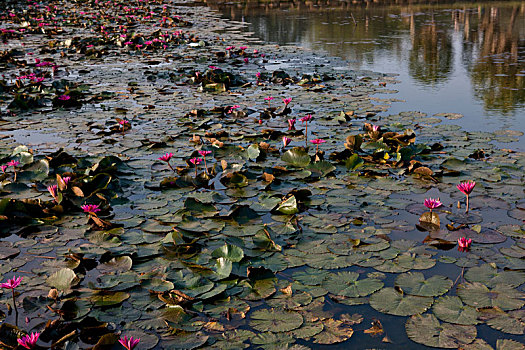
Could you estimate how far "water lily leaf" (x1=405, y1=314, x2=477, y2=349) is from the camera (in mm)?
2168

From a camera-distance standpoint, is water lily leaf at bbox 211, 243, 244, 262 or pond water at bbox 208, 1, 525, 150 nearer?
water lily leaf at bbox 211, 243, 244, 262

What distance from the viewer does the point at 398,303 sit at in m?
2.46

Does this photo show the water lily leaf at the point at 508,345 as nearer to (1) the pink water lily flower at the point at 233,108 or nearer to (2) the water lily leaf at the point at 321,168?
(2) the water lily leaf at the point at 321,168

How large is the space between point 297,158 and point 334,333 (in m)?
2.27

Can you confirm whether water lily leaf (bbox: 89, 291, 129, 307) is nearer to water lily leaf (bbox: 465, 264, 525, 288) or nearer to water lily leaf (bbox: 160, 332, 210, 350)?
water lily leaf (bbox: 160, 332, 210, 350)

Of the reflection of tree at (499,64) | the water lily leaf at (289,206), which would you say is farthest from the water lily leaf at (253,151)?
the reflection of tree at (499,64)

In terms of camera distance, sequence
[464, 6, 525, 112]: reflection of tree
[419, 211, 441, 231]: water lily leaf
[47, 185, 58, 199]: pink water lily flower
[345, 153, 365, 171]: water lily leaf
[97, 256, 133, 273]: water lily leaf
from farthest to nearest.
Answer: [464, 6, 525, 112]: reflection of tree → [345, 153, 365, 171]: water lily leaf → [47, 185, 58, 199]: pink water lily flower → [419, 211, 441, 231]: water lily leaf → [97, 256, 133, 273]: water lily leaf

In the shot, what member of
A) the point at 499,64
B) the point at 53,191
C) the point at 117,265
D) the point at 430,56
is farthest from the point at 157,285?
the point at 430,56

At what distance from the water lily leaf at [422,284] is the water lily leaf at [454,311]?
71 mm

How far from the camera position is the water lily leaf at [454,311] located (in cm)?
231

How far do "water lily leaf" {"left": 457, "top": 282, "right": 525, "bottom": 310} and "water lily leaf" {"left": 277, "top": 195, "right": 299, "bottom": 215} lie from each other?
1252 mm

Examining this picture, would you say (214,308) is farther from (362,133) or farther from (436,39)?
(436,39)

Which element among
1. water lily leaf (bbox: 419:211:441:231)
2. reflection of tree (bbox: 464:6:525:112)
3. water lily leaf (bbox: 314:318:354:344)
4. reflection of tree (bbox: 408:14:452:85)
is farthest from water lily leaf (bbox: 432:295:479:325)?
reflection of tree (bbox: 408:14:452:85)

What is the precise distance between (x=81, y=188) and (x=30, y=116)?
311 centimetres
